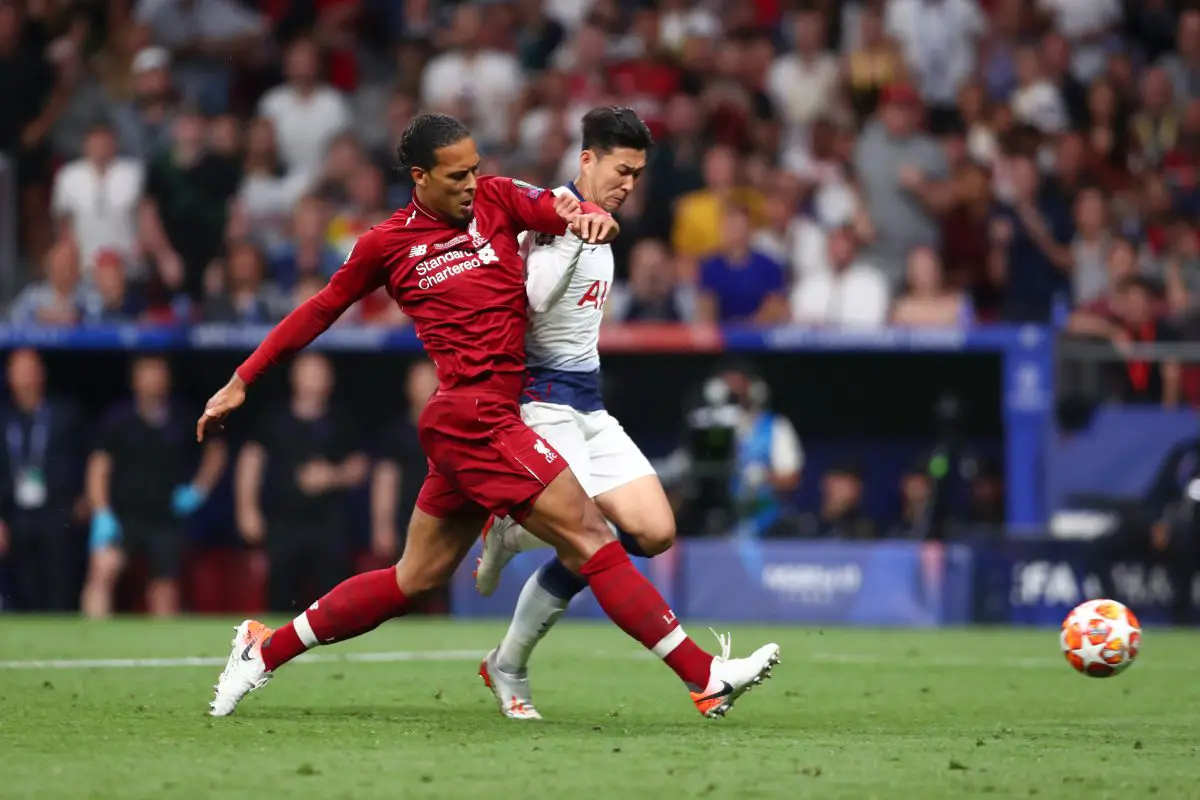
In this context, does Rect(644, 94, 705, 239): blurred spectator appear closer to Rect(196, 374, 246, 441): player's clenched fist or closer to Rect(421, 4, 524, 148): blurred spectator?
Rect(421, 4, 524, 148): blurred spectator

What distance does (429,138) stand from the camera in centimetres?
743

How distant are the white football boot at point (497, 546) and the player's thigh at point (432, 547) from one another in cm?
42

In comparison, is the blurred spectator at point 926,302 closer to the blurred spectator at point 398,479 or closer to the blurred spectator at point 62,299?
the blurred spectator at point 398,479

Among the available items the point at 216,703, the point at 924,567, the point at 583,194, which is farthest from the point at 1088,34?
the point at 216,703

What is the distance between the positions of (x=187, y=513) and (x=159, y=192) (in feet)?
9.18

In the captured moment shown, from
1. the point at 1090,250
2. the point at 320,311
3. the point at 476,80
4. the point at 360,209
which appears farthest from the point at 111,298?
the point at 320,311

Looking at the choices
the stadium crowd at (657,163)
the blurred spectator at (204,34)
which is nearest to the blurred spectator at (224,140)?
the stadium crowd at (657,163)

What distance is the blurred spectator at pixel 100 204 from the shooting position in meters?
17.1

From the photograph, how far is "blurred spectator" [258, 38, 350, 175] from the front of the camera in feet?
59.7

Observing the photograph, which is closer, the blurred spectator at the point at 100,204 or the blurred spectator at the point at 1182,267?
the blurred spectator at the point at 1182,267

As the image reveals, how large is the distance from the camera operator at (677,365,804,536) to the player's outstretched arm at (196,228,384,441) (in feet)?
26.6

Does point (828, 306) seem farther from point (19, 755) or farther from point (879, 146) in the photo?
point (19, 755)

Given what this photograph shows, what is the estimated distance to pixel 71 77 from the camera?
735 inches

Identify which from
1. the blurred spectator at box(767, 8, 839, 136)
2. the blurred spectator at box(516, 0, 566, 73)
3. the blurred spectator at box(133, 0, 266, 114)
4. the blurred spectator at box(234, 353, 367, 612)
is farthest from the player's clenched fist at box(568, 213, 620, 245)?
the blurred spectator at box(133, 0, 266, 114)
